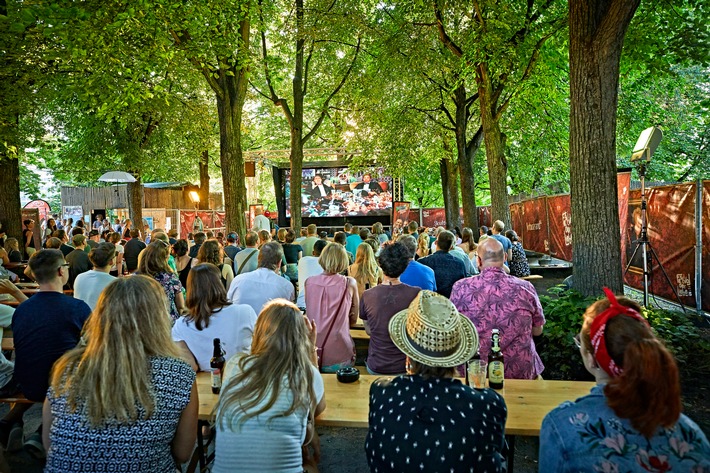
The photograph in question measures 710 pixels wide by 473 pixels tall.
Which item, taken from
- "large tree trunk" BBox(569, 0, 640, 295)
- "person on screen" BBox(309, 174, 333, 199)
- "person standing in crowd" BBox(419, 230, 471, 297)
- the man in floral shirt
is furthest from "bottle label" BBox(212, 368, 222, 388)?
"person on screen" BBox(309, 174, 333, 199)

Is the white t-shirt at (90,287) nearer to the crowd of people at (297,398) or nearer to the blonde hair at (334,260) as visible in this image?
the crowd of people at (297,398)

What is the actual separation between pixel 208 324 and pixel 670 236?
286 inches

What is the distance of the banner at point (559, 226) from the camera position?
12.2m

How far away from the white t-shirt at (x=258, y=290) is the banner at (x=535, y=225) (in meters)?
11.0

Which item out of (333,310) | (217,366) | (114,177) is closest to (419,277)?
(333,310)

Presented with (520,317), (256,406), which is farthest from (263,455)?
(520,317)

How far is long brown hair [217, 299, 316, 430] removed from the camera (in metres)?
2.13

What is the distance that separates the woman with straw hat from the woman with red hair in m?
0.27

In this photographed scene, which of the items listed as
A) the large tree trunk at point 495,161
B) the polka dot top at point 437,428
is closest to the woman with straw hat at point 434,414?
the polka dot top at point 437,428

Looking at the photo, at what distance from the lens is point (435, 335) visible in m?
2.11

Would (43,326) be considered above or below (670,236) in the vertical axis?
below

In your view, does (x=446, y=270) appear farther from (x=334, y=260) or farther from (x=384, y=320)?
(x=384, y=320)

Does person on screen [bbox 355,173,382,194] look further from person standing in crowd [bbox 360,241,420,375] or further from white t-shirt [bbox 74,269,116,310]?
person standing in crowd [bbox 360,241,420,375]

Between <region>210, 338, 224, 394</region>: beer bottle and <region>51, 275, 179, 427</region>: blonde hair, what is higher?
<region>51, 275, 179, 427</region>: blonde hair
